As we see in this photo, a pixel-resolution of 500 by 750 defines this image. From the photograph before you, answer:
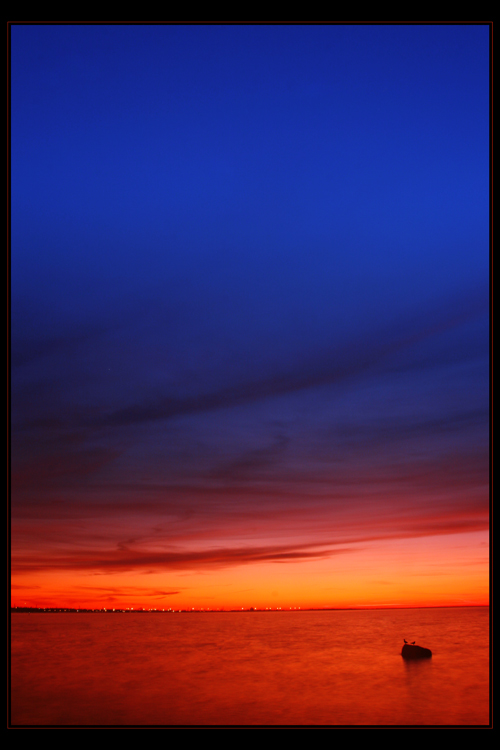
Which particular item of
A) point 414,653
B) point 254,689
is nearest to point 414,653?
point 414,653

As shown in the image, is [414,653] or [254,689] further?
[414,653]

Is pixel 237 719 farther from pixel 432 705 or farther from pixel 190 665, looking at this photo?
pixel 190 665

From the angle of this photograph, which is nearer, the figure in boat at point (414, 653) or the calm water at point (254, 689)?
the calm water at point (254, 689)

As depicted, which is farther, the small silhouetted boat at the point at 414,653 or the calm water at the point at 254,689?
the small silhouetted boat at the point at 414,653

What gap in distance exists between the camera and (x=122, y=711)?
116 feet

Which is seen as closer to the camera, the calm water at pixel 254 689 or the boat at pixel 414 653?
the calm water at pixel 254 689

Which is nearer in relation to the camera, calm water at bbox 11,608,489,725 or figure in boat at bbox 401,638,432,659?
calm water at bbox 11,608,489,725

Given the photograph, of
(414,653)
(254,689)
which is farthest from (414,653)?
(254,689)

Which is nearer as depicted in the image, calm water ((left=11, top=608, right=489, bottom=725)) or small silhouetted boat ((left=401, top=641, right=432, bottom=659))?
calm water ((left=11, top=608, right=489, bottom=725))

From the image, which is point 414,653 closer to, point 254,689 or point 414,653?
point 414,653
